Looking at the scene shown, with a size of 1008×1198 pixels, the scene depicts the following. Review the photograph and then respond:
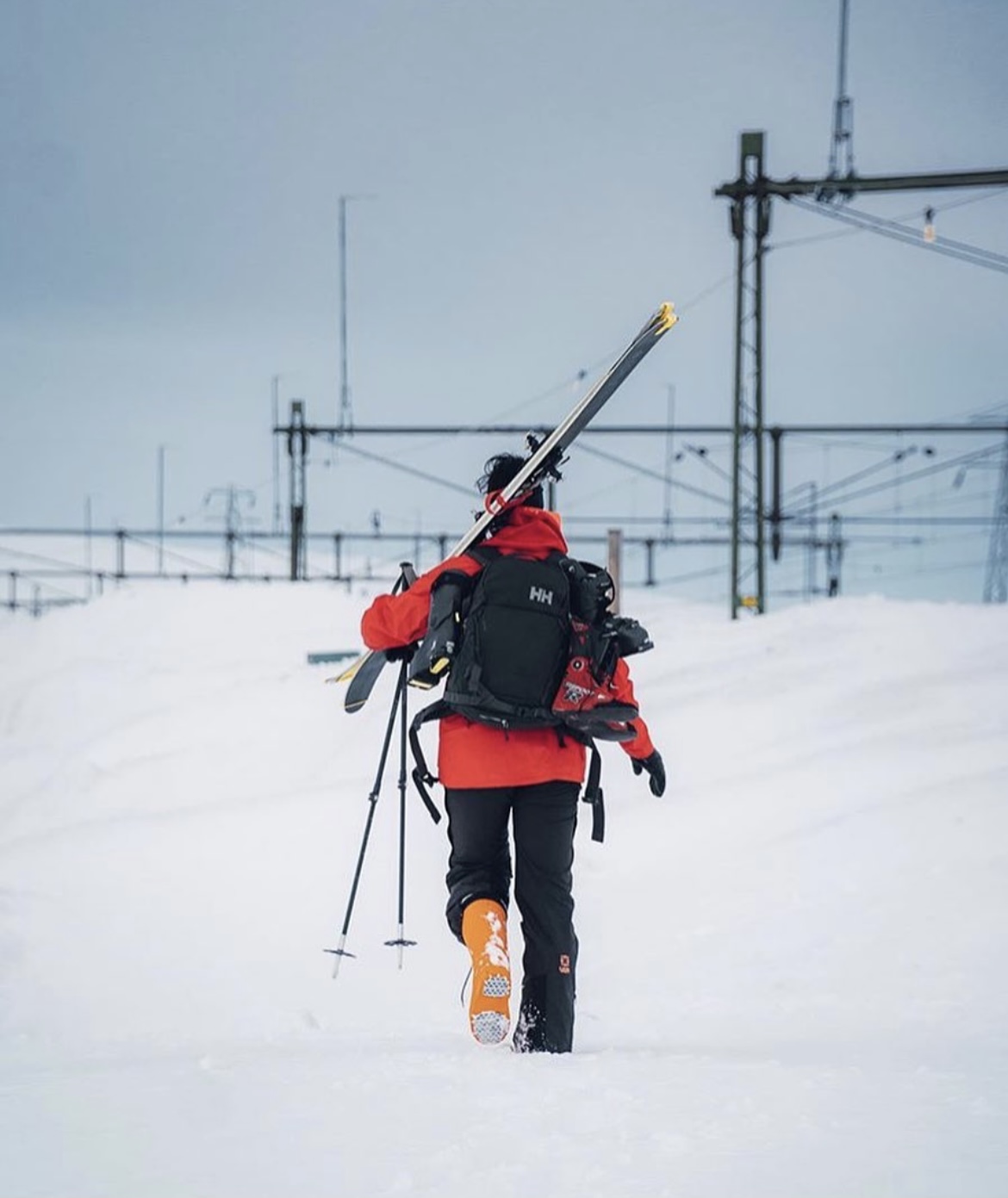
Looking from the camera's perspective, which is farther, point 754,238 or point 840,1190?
point 754,238

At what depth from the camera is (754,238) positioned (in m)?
14.9

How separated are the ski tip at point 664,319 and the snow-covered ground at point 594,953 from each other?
244cm

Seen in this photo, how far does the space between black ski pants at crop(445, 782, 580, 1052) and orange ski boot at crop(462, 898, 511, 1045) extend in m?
0.13

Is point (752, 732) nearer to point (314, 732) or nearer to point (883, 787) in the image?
point (883, 787)

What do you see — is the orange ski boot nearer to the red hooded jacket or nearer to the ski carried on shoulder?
the red hooded jacket

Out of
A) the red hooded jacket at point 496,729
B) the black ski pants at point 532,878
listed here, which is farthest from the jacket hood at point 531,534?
the black ski pants at point 532,878

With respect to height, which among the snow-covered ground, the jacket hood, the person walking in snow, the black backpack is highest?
the jacket hood

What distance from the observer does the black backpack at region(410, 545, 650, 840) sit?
166 inches

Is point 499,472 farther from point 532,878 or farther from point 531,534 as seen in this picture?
point 532,878

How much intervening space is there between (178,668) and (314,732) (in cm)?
738

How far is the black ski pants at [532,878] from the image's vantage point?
4.25m

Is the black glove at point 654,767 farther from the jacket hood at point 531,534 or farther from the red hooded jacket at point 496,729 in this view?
the jacket hood at point 531,534

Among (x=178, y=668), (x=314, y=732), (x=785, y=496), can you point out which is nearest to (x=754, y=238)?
(x=785, y=496)

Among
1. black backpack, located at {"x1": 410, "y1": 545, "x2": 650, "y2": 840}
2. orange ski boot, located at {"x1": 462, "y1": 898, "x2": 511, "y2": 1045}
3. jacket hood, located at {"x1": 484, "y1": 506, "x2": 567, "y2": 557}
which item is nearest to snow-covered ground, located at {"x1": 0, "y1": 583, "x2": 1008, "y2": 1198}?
orange ski boot, located at {"x1": 462, "y1": 898, "x2": 511, "y2": 1045}
